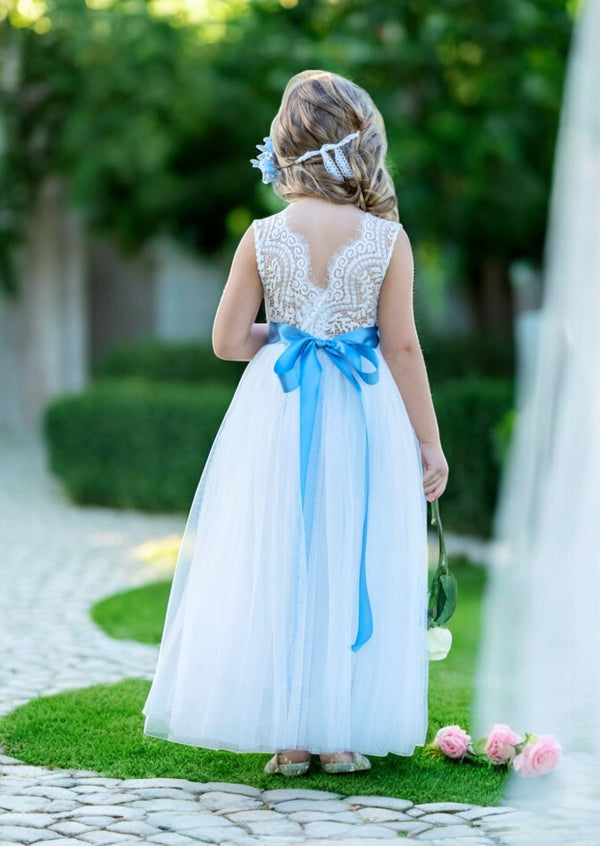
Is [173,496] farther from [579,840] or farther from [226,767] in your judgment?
[579,840]

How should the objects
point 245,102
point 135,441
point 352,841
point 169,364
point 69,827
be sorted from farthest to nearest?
point 169,364 → point 245,102 → point 135,441 → point 69,827 → point 352,841

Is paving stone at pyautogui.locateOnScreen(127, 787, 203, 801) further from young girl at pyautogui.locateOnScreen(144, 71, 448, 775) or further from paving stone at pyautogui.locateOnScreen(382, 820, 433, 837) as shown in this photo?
paving stone at pyautogui.locateOnScreen(382, 820, 433, 837)

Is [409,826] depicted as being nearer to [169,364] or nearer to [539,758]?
[539,758]

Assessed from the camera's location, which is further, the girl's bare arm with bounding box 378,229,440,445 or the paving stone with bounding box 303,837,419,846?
the girl's bare arm with bounding box 378,229,440,445

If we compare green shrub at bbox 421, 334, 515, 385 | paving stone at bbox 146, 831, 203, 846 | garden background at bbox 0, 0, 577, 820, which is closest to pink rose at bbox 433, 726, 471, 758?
garden background at bbox 0, 0, 577, 820

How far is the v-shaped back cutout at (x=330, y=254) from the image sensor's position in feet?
10.9

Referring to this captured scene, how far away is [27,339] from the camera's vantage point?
1650 centimetres

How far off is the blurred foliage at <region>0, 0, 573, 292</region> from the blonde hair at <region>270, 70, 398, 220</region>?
4146 millimetres

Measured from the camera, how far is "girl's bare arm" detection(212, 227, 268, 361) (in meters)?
3.36

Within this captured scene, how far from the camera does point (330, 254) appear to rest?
3334mm

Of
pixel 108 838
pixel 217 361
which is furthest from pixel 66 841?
pixel 217 361

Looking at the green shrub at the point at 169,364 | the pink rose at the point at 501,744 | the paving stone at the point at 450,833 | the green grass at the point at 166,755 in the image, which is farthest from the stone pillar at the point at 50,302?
the paving stone at the point at 450,833

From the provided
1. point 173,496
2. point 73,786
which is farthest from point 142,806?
point 173,496

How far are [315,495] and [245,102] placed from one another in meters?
11.0
